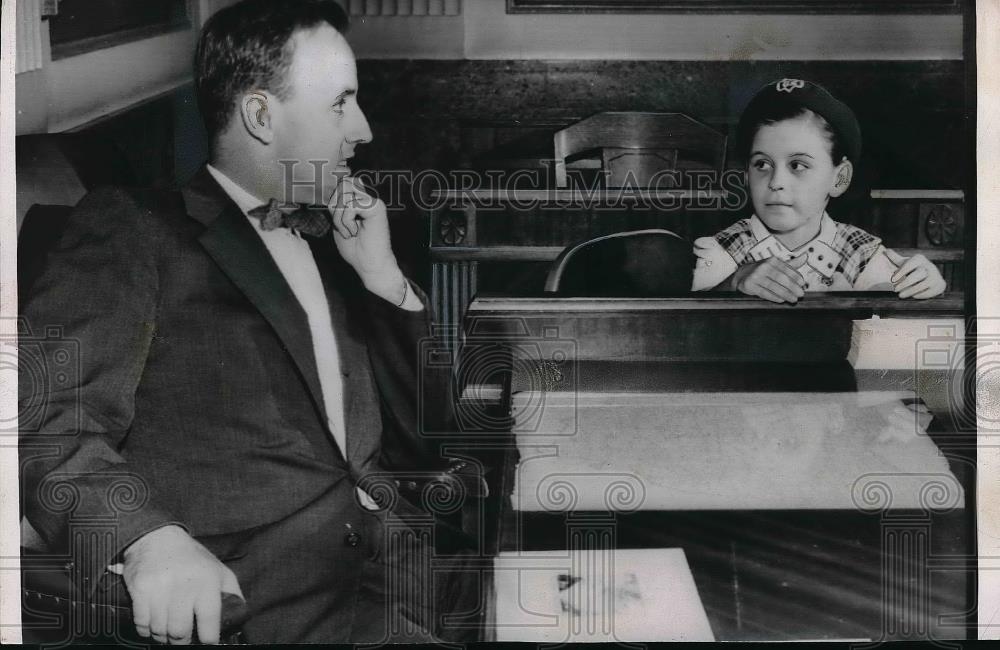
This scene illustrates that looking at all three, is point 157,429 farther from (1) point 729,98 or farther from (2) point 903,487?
(2) point 903,487

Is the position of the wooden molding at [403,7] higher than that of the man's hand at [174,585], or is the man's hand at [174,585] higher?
the wooden molding at [403,7]

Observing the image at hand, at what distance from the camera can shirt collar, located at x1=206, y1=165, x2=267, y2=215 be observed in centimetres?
309

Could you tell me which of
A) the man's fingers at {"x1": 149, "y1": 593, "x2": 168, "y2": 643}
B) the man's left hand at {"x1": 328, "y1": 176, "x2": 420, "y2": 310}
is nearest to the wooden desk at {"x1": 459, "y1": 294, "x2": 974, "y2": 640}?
the man's left hand at {"x1": 328, "y1": 176, "x2": 420, "y2": 310}

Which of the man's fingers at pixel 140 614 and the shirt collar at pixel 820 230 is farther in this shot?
the shirt collar at pixel 820 230

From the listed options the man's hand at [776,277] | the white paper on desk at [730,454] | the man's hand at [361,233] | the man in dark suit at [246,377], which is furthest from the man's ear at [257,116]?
the man's hand at [776,277]

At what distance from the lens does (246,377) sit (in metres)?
3.07

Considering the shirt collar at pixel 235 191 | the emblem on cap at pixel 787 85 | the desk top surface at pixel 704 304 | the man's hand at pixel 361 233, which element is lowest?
the desk top surface at pixel 704 304

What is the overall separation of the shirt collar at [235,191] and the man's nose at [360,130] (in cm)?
31

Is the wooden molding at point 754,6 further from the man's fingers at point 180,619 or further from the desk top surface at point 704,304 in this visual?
the man's fingers at point 180,619

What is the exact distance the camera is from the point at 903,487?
3.21 metres

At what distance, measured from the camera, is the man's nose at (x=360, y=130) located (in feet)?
10.3

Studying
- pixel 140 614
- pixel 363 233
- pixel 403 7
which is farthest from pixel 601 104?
pixel 140 614

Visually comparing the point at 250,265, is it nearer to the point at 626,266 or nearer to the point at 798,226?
the point at 626,266

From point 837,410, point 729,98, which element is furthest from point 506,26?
point 837,410
